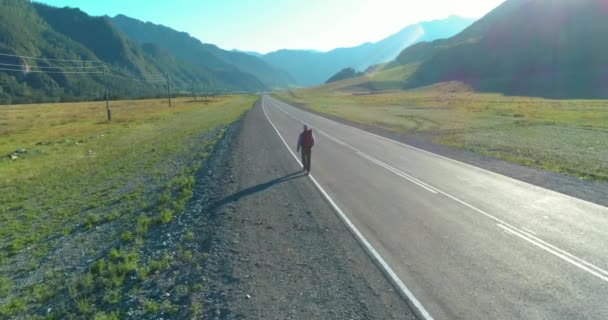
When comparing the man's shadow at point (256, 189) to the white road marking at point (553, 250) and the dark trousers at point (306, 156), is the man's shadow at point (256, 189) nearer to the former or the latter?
the dark trousers at point (306, 156)


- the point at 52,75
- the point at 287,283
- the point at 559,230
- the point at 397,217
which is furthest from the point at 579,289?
the point at 52,75

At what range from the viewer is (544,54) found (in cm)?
13750

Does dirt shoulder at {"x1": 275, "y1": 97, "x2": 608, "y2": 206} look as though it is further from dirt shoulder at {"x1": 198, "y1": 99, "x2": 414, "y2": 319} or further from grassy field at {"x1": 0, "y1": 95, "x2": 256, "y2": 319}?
grassy field at {"x1": 0, "y1": 95, "x2": 256, "y2": 319}

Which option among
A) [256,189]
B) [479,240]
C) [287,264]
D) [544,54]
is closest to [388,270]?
[287,264]

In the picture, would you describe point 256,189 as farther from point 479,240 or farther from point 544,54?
point 544,54

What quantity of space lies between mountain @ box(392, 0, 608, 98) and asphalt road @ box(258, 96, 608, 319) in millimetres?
114621

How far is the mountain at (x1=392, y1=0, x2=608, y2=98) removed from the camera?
117688 mm

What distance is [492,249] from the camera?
8.34 m

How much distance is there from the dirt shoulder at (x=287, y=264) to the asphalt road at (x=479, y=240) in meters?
0.62

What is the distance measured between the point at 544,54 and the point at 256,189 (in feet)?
520

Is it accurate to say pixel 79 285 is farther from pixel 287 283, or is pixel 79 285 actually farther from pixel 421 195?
pixel 421 195

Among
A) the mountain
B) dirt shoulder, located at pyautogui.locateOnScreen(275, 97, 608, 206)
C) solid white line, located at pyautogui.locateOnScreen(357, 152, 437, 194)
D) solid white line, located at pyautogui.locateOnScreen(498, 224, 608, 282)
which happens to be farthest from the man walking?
the mountain

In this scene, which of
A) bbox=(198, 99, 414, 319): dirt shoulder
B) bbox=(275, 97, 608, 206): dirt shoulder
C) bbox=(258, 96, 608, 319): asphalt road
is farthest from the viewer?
bbox=(275, 97, 608, 206): dirt shoulder

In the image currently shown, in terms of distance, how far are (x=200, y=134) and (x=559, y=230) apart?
30.6 m
